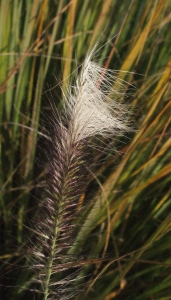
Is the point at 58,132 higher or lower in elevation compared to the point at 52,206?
higher

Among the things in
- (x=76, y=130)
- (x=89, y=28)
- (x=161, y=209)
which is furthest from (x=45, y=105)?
(x=76, y=130)

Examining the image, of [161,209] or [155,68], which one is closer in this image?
[161,209]

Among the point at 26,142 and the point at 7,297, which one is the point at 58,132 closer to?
the point at 26,142

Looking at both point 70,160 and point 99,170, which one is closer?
point 70,160

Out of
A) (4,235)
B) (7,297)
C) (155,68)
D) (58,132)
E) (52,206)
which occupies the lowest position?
(7,297)

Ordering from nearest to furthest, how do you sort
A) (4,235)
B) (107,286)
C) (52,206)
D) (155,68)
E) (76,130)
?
(76,130), (52,206), (107,286), (4,235), (155,68)

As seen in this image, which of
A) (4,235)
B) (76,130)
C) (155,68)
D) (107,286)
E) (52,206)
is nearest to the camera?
(76,130)

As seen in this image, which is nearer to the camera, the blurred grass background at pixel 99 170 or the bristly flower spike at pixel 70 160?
the bristly flower spike at pixel 70 160

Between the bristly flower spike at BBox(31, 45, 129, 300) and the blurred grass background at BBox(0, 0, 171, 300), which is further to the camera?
the blurred grass background at BBox(0, 0, 171, 300)
